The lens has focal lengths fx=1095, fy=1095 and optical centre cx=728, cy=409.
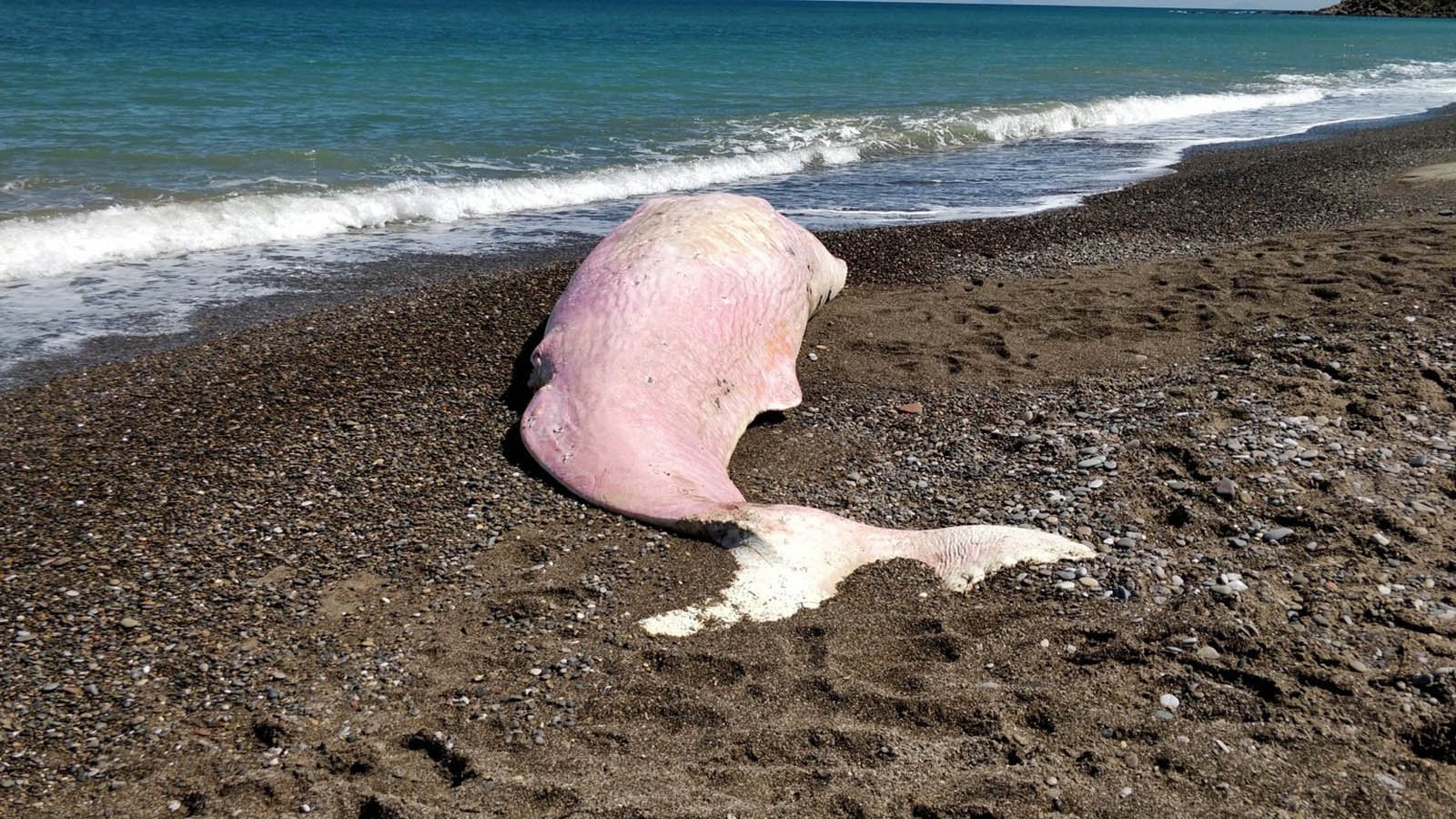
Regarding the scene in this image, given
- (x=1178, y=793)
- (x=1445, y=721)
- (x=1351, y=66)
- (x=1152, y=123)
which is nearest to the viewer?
(x=1178, y=793)

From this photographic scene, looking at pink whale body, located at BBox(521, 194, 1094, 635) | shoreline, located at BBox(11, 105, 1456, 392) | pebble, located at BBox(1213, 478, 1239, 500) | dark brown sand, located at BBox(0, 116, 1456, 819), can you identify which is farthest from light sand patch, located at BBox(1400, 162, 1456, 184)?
pebble, located at BBox(1213, 478, 1239, 500)

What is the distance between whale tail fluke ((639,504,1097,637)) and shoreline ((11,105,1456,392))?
5.04 m

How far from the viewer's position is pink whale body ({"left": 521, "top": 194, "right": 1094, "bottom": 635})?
15.3 ft

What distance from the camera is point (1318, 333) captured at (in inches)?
284

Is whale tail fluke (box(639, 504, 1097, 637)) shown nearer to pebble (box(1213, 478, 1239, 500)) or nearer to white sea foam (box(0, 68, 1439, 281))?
pebble (box(1213, 478, 1239, 500))

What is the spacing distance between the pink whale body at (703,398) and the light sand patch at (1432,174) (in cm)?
964

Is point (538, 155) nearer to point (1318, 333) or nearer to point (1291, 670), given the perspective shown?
point (1318, 333)

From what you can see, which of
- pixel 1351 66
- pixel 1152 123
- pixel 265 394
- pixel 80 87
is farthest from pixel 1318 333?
pixel 1351 66

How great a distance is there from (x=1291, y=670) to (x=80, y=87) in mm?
23928

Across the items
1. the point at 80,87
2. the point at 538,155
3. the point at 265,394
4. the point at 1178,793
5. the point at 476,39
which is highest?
the point at 476,39

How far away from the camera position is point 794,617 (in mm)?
4359

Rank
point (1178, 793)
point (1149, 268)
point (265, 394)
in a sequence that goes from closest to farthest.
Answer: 1. point (1178, 793)
2. point (265, 394)
3. point (1149, 268)

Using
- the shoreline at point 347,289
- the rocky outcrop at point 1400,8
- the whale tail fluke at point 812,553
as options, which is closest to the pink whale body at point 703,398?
the whale tail fluke at point 812,553

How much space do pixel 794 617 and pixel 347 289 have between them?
21.6ft
